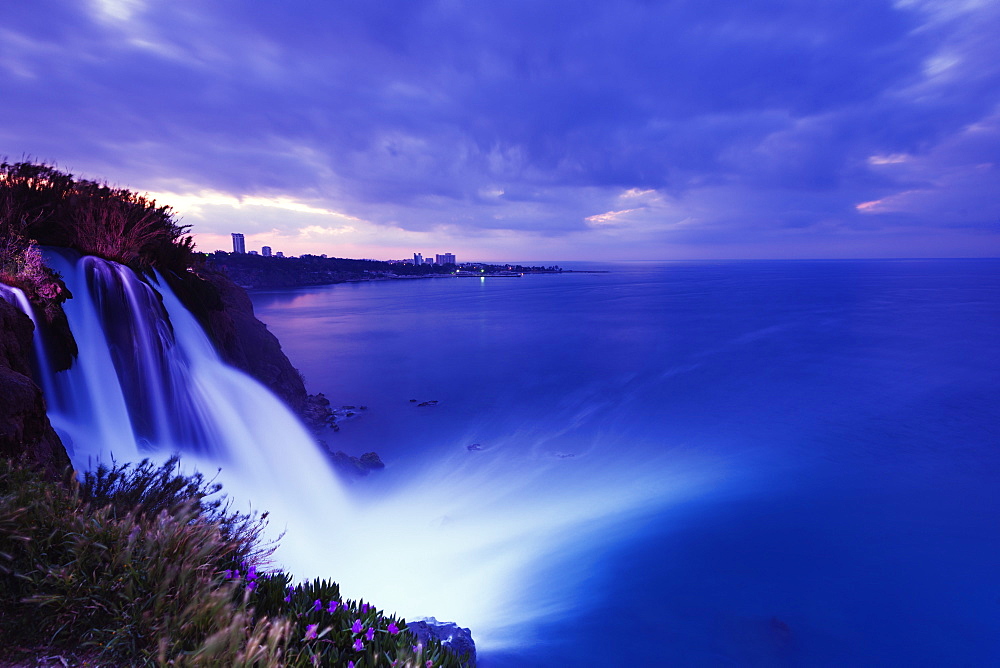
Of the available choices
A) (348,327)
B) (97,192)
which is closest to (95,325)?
(97,192)

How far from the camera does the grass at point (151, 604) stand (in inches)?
96.5

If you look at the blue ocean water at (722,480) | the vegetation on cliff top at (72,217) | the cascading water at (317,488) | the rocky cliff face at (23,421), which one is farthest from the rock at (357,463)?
the rocky cliff face at (23,421)

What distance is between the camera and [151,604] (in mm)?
2707

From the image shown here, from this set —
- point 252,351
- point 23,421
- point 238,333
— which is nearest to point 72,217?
point 23,421

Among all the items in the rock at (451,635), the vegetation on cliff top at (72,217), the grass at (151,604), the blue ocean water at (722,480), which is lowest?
the blue ocean water at (722,480)

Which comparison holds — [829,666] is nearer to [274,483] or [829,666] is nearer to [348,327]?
[274,483]

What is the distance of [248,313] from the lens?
21016 millimetres

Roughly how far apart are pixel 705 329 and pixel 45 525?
4428cm

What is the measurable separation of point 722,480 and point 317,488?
11.7 metres

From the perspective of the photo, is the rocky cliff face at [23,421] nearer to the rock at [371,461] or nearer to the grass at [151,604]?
the grass at [151,604]

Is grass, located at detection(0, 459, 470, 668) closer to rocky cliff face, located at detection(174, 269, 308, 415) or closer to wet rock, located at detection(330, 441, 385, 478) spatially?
wet rock, located at detection(330, 441, 385, 478)

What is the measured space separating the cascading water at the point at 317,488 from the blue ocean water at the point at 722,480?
0.17 m

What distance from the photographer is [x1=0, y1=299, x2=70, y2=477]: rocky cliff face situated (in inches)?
164

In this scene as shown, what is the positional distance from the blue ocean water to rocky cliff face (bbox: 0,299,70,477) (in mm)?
A: 6165
